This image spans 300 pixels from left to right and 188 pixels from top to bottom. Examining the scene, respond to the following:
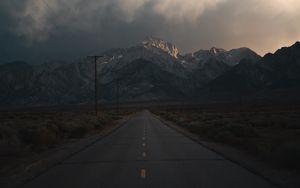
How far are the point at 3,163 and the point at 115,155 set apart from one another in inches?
191

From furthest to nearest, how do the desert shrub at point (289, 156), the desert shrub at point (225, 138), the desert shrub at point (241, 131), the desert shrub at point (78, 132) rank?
the desert shrub at point (78, 132)
the desert shrub at point (241, 131)
the desert shrub at point (225, 138)
the desert shrub at point (289, 156)

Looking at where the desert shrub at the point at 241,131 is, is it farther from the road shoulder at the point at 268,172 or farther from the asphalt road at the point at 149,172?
the road shoulder at the point at 268,172

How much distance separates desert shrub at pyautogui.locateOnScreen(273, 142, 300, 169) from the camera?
16.0 metres

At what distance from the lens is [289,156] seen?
16.3 meters

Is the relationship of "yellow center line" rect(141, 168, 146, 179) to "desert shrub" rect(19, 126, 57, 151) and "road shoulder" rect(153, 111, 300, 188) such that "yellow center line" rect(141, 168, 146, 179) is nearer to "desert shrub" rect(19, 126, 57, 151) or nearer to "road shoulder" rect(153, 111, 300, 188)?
"road shoulder" rect(153, 111, 300, 188)

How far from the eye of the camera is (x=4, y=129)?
1172 inches

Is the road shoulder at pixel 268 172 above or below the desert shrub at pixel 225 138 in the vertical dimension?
below

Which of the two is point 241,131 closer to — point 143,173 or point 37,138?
point 37,138

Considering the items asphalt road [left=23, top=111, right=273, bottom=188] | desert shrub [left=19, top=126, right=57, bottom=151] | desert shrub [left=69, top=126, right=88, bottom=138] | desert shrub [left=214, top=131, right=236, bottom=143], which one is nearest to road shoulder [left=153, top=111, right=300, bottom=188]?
asphalt road [left=23, top=111, right=273, bottom=188]

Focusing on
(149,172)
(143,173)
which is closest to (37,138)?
(149,172)

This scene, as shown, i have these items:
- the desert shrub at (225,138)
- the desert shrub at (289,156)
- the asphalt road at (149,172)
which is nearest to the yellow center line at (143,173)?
the asphalt road at (149,172)

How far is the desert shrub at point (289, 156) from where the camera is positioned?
16016 millimetres

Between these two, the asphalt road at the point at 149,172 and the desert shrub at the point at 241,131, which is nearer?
the asphalt road at the point at 149,172

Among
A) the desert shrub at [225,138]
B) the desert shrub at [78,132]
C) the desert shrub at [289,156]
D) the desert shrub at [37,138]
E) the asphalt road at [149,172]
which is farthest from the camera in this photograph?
the desert shrub at [78,132]
